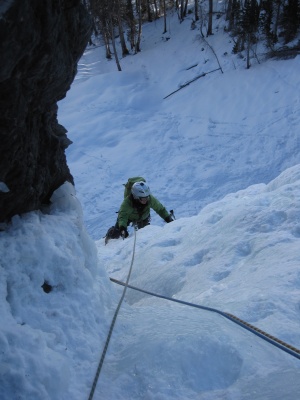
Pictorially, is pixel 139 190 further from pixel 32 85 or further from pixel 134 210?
pixel 32 85

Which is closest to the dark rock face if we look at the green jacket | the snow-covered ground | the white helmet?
the snow-covered ground

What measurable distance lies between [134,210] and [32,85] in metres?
5.17

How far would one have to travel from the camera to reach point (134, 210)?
25.3 feet

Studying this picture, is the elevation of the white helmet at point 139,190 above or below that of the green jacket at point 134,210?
above

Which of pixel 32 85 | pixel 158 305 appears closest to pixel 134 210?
pixel 158 305

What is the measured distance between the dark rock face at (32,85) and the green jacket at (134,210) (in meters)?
3.74

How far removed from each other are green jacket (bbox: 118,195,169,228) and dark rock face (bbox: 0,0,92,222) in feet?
12.3

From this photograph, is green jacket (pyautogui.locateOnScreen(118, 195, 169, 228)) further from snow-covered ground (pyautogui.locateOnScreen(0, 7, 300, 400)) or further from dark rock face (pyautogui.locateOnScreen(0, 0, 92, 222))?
dark rock face (pyautogui.locateOnScreen(0, 0, 92, 222))

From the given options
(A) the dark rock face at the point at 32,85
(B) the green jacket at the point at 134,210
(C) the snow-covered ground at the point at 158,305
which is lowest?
(B) the green jacket at the point at 134,210

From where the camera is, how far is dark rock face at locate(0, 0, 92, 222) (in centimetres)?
219

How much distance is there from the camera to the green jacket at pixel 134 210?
753 cm

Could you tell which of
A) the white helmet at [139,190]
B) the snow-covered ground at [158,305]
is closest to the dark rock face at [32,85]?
the snow-covered ground at [158,305]

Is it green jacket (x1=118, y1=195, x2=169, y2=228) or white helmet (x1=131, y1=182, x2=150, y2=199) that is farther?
green jacket (x1=118, y1=195, x2=169, y2=228)

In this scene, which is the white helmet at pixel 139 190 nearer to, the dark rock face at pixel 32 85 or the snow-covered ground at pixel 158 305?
the snow-covered ground at pixel 158 305
